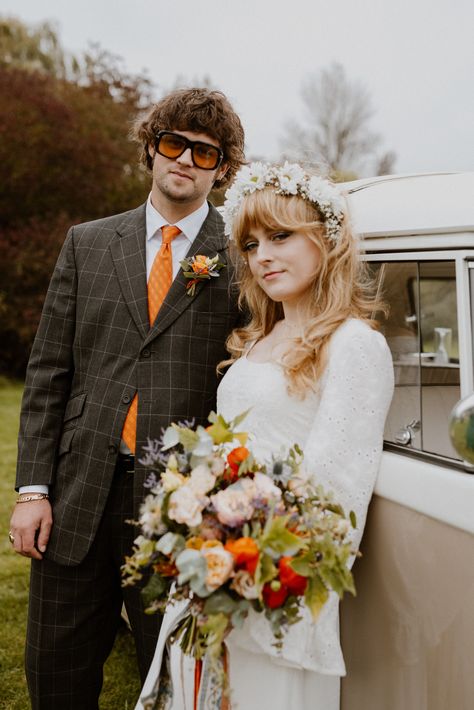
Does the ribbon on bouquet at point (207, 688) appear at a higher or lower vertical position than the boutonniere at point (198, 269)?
lower

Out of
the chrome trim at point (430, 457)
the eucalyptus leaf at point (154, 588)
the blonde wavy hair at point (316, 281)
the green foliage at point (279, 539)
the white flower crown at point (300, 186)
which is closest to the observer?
the green foliage at point (279, 539)

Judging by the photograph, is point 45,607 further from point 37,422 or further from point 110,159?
point 110,159

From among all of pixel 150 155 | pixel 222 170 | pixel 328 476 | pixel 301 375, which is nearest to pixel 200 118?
pixel 222 170

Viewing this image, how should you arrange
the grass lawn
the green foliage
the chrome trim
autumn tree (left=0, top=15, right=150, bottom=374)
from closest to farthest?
the green foliage, the chrome trim, the grass lawn, autumn tree (left=0, top=15, right=150, bottom=374)

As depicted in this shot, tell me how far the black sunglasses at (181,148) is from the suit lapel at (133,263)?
266 millimetres

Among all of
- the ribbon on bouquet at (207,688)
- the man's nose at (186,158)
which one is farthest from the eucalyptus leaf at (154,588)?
the man's nose at (186,158)

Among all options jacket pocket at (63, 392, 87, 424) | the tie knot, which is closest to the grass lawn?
jacket pocket at (63, 392, 87, 424)

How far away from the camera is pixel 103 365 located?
99.1 inches

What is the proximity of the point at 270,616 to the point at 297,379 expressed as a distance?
0.70 m

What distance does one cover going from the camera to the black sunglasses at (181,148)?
2.56 m

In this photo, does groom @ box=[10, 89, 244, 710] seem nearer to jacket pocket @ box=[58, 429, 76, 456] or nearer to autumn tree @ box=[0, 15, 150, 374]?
jacket pocket @ box=[58, 429, 76, 456]

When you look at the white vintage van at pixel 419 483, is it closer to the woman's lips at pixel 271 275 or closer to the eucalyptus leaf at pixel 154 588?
the woman's lips at pixel 271 275

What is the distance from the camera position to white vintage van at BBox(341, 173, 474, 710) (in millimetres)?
1794

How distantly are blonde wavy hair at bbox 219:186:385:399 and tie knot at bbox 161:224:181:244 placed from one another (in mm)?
380
